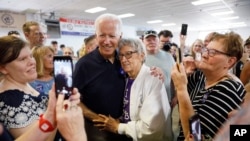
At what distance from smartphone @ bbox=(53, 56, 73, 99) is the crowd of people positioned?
0.9 inches

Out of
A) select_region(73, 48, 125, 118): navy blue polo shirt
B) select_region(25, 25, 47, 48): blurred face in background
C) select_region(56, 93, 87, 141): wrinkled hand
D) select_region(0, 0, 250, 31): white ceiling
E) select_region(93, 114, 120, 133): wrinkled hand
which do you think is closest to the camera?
select_region(56, 93, 87, 141): wrinkled hand

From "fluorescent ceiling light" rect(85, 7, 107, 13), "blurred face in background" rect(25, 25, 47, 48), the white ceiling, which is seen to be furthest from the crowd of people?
"fluorescent ceiling light" rect(85, 7, 107, 13)

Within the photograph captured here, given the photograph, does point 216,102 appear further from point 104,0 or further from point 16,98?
point 104,0

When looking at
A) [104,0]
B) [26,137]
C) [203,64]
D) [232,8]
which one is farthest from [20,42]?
[232,8]

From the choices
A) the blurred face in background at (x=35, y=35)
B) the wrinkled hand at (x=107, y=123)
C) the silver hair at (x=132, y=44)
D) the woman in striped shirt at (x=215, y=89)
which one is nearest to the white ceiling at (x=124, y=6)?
the blurred face in background at (x=35, y=35)

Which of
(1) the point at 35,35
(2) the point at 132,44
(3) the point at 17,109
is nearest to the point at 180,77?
(2) the point at 132,44

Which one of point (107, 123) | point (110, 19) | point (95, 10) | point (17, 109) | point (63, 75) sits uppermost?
point (95, 10)

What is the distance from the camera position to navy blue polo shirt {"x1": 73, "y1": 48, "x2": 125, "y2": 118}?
165 cm

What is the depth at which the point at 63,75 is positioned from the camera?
0.85m

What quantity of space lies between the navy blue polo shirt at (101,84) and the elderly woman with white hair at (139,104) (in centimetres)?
7

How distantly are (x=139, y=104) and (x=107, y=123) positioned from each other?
10.7 inches

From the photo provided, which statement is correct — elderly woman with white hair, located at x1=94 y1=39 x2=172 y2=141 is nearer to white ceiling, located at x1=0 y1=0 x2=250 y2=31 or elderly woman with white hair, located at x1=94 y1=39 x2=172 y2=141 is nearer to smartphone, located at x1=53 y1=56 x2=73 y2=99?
smartphone, located at x1=53 y1=56 x2=73 y2=99

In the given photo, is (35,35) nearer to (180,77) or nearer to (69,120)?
(180,77)

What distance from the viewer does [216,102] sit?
119 centimetres
